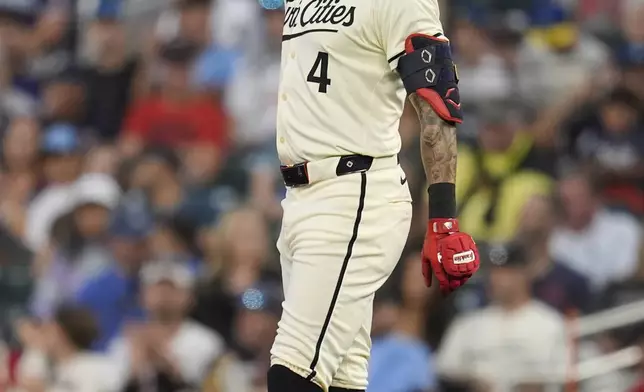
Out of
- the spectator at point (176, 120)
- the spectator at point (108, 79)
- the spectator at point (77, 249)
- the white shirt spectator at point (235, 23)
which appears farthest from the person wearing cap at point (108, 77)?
the spectator at point (77, 249)

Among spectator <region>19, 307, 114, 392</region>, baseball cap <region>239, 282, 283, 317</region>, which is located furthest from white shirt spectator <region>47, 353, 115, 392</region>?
baseball cap <region>239, 282, 283, 317</region>

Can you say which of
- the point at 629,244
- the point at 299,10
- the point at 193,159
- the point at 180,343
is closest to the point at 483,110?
the point at 629,244

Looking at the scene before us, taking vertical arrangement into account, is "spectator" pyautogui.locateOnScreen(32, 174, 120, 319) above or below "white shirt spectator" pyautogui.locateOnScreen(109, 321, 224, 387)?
above

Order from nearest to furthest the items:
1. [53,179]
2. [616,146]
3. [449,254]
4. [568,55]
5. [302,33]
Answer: [449,254], [302,33], [616,146], [53,179], [568,55]

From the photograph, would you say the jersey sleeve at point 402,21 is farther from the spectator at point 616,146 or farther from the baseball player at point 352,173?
the spectator at point 616,146

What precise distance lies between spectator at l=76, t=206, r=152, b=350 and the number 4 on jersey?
400 centimetres

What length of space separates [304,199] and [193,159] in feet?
16.4

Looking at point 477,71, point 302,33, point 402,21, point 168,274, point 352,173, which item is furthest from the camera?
point 477,71

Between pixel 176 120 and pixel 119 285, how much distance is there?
1.85 metres

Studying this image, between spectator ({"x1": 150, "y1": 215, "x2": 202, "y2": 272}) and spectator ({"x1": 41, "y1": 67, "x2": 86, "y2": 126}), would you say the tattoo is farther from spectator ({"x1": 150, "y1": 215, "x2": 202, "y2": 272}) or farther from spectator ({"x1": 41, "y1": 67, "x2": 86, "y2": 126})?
spectator ({"x1": 41, "y1": 67, "x2": 86, "y2": 126})

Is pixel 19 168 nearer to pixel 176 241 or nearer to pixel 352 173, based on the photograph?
pixel 176 241

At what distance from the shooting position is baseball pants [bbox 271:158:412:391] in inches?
164

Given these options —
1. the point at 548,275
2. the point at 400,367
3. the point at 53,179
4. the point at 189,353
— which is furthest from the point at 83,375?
the point at 548,275

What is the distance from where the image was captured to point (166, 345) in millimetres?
7570
